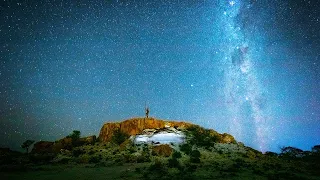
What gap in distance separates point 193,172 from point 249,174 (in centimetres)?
558

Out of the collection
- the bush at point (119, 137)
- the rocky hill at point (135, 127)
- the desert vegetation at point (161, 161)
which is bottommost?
the desert vegetation at point (161, 161)

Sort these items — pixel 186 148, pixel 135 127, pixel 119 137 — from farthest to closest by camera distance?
1. pixel 135 127
2. pixel 119 137
3. pixel 186 148

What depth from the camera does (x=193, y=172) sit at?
26.7 meters

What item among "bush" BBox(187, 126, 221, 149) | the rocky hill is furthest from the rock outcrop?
"bush" BBox(187, 126, 221, 149)

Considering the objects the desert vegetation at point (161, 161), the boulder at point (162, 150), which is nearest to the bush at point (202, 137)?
the desert vegetation at point (161, 161)

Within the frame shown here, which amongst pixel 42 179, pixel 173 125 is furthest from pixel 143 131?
pixel 42 179

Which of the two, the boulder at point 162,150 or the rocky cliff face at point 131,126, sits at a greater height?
the rocky cliff face at point 131,126

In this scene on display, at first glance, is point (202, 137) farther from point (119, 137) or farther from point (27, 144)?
point (27, 144)

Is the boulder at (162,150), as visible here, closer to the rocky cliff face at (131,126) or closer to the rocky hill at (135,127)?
the rocky hill at (135,127)

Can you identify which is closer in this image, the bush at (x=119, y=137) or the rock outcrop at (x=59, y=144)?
the rock outcrop at (x=59, y=144)

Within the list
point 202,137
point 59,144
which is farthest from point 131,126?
point 202,137

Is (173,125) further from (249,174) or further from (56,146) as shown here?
(249,174)

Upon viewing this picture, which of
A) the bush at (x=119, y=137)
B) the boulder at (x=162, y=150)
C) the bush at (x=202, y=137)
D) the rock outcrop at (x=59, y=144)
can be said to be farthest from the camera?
the bush at (x=119, y=137)

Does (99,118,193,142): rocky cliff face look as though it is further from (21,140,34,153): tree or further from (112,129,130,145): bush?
(21,140,34,153): tree
